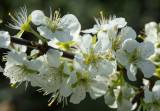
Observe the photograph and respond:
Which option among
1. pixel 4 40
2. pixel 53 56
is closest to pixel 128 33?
pixel 53 56

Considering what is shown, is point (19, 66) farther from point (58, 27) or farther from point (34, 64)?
point (58, 27)

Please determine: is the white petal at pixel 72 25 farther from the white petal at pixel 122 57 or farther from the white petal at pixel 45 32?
the white petal at pixel 122 57

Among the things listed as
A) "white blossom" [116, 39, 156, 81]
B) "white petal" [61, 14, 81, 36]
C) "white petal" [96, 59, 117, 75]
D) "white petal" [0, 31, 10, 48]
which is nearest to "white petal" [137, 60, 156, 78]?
"white blossom" [116, 39, 156, 81]

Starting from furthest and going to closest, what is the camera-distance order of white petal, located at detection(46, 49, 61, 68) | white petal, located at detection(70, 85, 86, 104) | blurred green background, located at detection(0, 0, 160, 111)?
1. blurred green background, located at detection(0, 0, 160, 111)
2. white petal, located at detection(70, 85, 86, 104)
3. white petal, located at detection(46, 49, 61, 68)

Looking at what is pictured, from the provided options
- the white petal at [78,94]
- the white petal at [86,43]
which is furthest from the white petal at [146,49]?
the white petal at [78,94]

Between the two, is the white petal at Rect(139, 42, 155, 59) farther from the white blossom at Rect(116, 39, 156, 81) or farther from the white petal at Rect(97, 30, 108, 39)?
the white petal at Rect(97, 30, 108, 39)

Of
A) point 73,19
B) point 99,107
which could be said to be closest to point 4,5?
point 99,107
